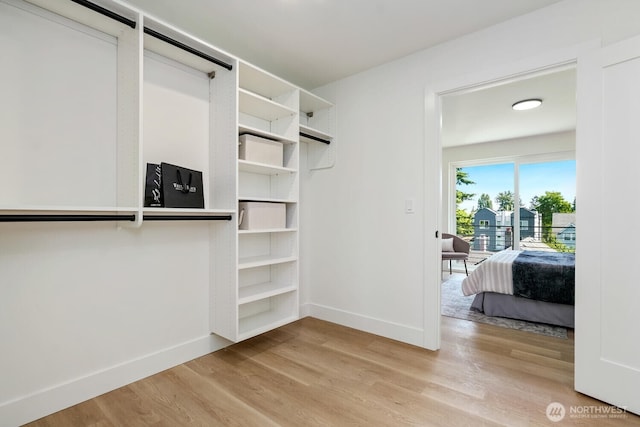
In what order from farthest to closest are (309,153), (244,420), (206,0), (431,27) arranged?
(309,153), (431,27), (206,0), (244,420)

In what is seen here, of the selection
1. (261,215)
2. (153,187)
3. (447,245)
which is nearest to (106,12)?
(153,187)

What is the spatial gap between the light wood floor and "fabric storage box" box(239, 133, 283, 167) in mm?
1516

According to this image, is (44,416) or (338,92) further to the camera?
(338,92)

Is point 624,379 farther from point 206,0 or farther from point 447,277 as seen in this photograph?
point 447,277

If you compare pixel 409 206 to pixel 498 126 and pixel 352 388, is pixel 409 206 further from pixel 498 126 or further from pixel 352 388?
pixel 498 126

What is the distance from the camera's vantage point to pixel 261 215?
7.87 ft

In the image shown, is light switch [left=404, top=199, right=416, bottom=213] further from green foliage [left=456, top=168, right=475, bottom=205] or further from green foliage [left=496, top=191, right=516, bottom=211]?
green foliage [left=456, top=168, right=475, bottom=205]

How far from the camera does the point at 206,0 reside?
75.0 inches

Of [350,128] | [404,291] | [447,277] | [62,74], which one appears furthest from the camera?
[447,277]

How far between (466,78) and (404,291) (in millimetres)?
1766

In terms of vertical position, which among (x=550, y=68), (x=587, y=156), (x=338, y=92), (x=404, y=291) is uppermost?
(x=338, y=92)

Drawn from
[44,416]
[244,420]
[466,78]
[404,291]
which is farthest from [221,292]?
[466,78]

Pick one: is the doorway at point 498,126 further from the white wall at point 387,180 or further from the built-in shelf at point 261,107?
the built-in shelf at point 261,107

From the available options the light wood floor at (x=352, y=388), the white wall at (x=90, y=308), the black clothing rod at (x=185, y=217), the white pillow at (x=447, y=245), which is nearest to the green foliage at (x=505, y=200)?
the white pillow at (x=447, y=245)
